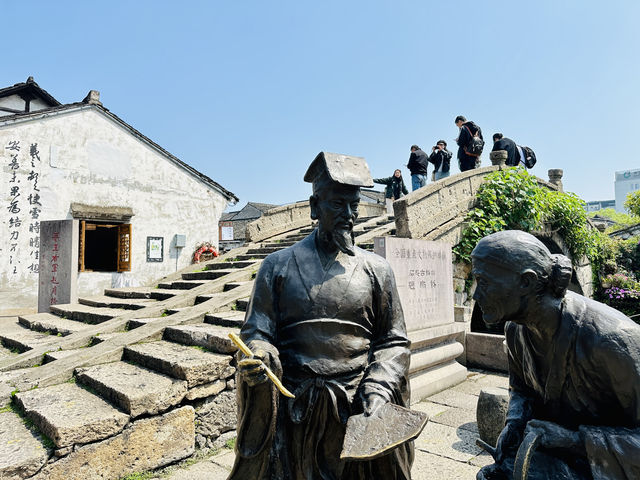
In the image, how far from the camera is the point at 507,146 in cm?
1191

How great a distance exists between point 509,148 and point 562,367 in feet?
38.2

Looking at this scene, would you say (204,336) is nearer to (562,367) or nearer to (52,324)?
(562,367)

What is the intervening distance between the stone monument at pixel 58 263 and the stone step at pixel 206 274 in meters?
2.31

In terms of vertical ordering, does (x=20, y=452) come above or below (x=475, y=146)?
below

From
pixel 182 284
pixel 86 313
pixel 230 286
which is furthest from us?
pixel 182 284

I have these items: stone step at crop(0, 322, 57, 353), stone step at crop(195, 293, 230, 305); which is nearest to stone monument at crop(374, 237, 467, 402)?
stone step at crop(195, 293, 230, 305)

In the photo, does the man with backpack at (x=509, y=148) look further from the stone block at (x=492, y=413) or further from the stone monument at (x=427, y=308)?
the stone block at (x=492, y=413)

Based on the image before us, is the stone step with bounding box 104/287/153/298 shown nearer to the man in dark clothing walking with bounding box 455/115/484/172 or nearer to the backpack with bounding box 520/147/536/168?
the man in dark clothing walking with bounding box 455/115/484/172

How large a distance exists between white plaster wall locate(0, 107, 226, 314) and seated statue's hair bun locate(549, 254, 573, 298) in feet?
41.9

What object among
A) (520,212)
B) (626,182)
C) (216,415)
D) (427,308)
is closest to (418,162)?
(520,212)

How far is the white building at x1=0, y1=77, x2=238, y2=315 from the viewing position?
11055 millimetres

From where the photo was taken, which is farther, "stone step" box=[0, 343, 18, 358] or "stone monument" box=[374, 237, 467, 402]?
"stone step" box=[0, 343, 18, 358]

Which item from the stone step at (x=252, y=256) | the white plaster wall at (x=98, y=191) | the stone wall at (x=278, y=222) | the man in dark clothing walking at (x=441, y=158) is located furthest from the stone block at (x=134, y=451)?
the white plaster wall at (x=98, y=191)

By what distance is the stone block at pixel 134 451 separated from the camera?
3.33 m
